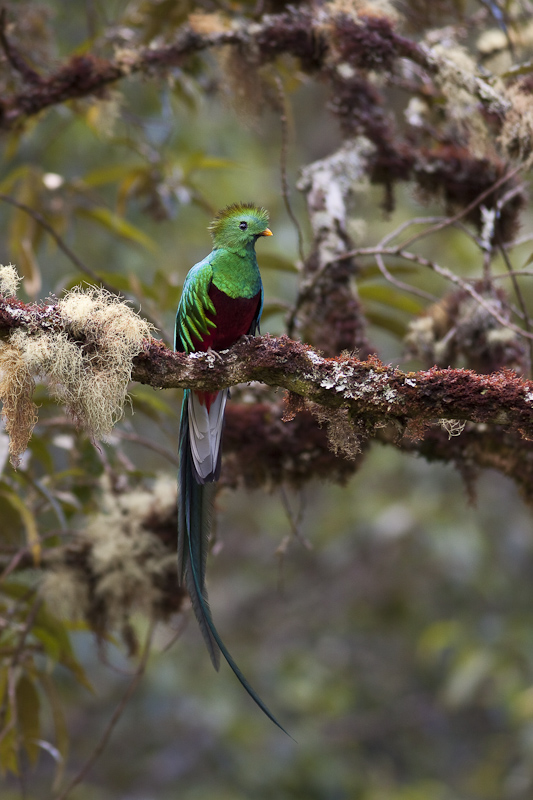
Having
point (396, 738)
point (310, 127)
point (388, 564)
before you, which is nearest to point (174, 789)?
point (396, 738)

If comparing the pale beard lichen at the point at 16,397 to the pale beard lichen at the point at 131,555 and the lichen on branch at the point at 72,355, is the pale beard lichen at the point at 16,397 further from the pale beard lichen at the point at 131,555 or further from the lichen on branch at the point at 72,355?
the pale beard lichen at the point at 131,555

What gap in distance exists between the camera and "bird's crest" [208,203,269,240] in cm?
234

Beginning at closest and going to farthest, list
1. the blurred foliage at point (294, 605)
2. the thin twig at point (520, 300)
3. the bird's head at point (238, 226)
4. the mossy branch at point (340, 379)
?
the mossy branch at point (340, 379) < the bird's head at point (238, 226) < the thin twig at point (520, 300) < the blurred foliage at point (294, 605)

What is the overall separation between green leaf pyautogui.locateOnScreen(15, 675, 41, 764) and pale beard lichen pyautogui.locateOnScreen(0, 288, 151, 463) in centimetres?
149

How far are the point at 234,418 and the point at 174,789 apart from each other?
3697mm

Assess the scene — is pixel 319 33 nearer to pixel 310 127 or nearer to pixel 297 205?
pixel 297 205

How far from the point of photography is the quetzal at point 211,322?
2.18 m

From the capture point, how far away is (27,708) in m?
2.88

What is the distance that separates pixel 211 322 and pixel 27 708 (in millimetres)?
1579

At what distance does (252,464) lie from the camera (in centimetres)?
271

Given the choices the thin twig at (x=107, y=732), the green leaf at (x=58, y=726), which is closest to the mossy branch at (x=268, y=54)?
the thin twig at (x=107, y=732)

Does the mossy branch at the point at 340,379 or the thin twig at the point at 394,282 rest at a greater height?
the thin twig at the point at 394,282

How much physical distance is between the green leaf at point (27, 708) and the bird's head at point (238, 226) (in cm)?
166

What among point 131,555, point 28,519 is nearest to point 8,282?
point 28,519
